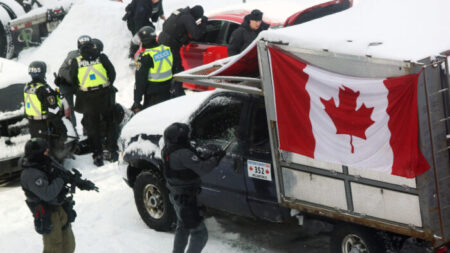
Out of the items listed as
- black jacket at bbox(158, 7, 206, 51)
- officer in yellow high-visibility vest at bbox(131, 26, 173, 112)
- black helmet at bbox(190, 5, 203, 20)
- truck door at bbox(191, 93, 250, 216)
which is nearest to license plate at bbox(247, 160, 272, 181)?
truck door at bbox(191, 93, 250, 216)

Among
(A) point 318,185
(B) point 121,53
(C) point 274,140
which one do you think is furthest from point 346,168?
(B) point 121,53

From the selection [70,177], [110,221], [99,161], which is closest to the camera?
[70,177]

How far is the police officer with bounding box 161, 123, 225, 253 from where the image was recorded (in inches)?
300

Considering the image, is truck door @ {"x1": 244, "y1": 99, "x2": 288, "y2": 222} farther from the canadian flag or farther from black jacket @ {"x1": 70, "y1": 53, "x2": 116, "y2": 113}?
black jacket @ {"x1": 70, "y1": 53, "x2": 116, "y2": 113}

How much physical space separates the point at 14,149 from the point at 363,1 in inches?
209

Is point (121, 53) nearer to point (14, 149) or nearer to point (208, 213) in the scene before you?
point (14, 149)

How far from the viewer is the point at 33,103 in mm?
10977

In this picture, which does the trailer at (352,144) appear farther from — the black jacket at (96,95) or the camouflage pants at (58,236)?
the black jacket at (96,95)

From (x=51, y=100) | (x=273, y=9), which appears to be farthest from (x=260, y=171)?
(x=273, y=9)

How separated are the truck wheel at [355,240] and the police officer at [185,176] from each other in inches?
50.5

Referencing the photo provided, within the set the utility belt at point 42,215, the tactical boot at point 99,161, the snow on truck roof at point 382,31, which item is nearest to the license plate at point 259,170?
the snow on truck roof at point 382,31

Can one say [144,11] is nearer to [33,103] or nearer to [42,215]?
[33,103]

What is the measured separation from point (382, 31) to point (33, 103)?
5.49m

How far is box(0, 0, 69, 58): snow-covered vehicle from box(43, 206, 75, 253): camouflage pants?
10280 millimetres
